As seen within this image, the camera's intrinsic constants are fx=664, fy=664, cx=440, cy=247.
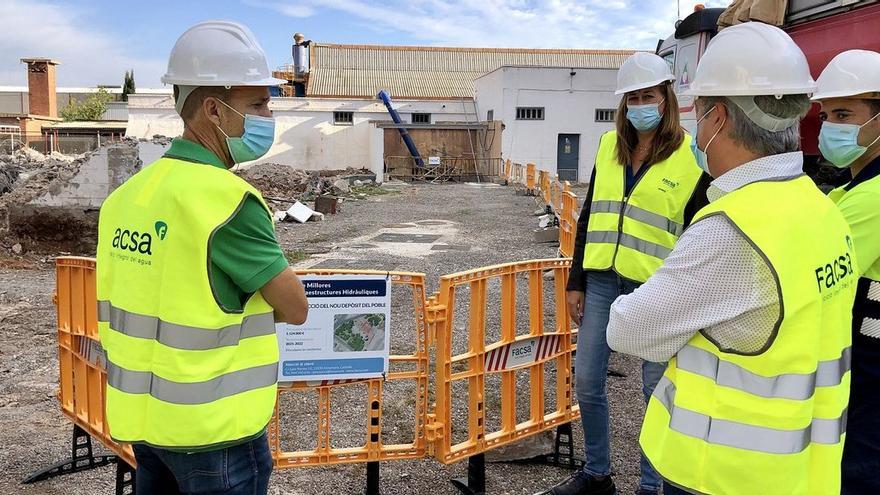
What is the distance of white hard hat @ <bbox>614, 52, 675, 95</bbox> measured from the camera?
3.42 m

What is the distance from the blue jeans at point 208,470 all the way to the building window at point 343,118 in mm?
36572

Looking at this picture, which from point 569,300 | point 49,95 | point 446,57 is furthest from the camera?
point 446,57

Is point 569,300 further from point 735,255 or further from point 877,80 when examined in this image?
point 735,255

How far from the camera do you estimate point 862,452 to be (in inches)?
96.7

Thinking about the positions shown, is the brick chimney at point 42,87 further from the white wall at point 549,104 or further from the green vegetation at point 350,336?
the green vegetation at point 350,336

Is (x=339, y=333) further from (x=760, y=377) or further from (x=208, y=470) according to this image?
(x=760, y=377)

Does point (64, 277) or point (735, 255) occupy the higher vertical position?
point (735, 255)

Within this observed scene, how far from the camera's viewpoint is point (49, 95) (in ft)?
151

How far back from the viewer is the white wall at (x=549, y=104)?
112 feet

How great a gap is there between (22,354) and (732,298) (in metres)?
6.92

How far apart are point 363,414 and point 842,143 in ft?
11.9

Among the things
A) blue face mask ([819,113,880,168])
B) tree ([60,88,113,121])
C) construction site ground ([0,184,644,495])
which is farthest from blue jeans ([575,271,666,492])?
tree ([60,88,113,121])

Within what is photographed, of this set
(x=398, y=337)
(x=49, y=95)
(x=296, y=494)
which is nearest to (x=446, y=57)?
(x=49, y=95)

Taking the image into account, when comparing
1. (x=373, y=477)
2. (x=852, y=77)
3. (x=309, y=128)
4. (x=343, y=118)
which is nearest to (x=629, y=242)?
Answer: (x=852, y=77)
